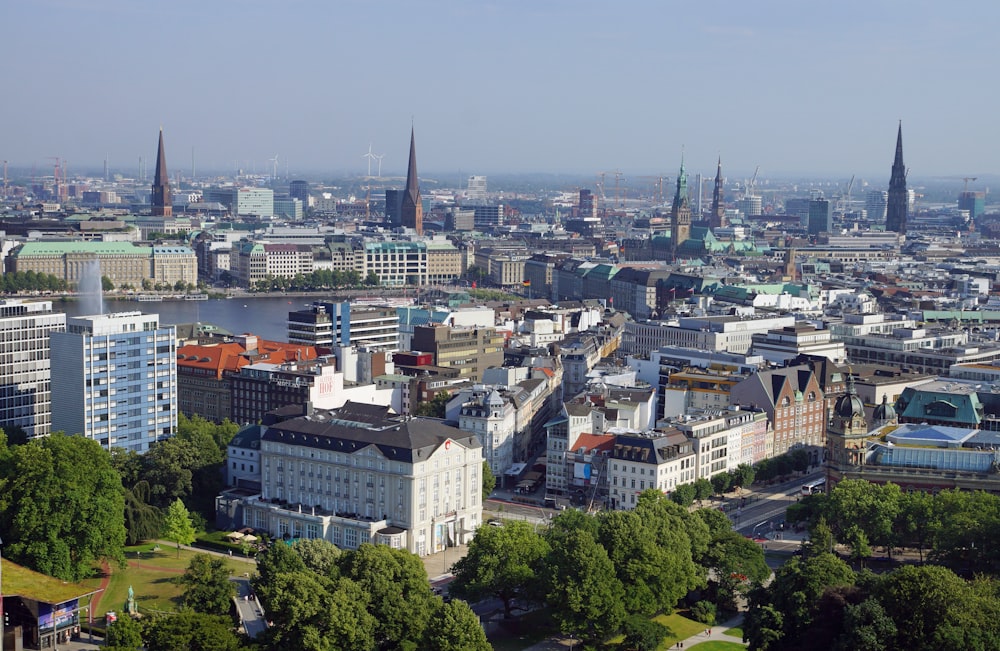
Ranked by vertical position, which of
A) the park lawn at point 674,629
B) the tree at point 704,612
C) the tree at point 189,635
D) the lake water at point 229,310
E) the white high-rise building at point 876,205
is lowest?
the lake water at point 229,310

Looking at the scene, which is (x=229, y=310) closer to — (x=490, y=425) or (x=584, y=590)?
(x=490, y=425)

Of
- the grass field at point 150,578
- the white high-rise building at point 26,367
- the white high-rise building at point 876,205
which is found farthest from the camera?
the white high-rise building at point 876,205

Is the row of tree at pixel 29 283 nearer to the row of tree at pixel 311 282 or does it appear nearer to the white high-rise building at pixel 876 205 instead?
the row of tree at pixel 311 282

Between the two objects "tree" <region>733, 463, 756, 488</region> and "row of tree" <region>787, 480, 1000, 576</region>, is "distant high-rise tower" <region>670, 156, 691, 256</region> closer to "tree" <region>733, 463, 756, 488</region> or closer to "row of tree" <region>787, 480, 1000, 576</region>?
"tree" <region>733, 463, 756, 488</region>

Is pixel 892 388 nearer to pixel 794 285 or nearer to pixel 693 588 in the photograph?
pixel 693 588

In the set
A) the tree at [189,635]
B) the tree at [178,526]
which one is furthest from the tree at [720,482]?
the tree at [189,635]

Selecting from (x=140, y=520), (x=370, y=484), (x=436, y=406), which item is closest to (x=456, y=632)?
(x=370, y=484)
